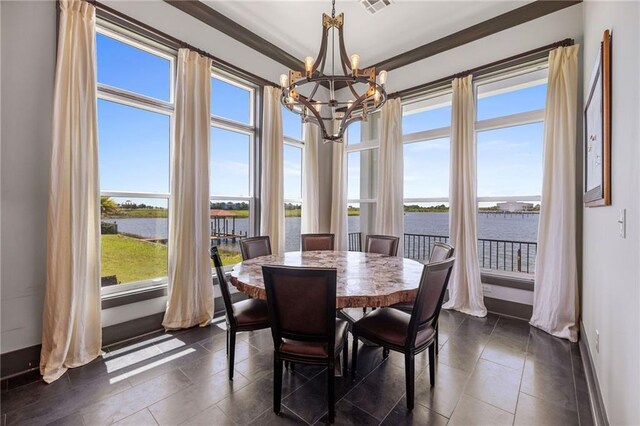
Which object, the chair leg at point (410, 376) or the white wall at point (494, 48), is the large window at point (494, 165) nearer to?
the white wall at point (494, 48)

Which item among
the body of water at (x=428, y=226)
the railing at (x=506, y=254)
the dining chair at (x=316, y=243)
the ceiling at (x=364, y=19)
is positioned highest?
the ceiling at (x=364, y=19)

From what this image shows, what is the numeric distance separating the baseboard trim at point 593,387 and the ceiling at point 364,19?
141 inches

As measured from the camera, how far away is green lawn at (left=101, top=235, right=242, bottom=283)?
273 centimetres

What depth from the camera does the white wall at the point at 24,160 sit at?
205cm

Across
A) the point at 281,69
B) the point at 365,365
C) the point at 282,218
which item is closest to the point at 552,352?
the point at 365,365

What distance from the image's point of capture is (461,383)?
203cm

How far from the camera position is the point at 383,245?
3.34m

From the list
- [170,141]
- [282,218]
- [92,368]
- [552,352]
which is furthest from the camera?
[282,218]

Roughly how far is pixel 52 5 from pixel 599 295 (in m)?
4.73

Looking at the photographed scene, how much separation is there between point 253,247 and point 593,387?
9.76 feet

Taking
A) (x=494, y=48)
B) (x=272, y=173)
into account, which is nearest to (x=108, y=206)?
(x=272, y=173)

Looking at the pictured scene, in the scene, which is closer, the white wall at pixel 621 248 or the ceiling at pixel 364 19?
the white wall at pixel 621 248

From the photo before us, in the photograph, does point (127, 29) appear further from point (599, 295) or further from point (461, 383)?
point (599, 295)

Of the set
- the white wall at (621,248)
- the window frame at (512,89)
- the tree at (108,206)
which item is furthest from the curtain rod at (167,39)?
the white wall at (621,248)
